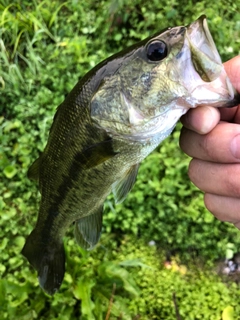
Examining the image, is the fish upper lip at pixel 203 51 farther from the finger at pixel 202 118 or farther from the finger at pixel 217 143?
the finger at pixel 217 143

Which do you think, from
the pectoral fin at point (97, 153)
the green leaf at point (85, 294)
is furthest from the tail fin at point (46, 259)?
the pectoral fin at point (97, 153)

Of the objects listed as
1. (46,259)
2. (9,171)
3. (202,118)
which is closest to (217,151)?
(202,118)

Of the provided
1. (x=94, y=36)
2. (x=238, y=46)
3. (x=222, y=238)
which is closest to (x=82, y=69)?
(x=94, y=36)

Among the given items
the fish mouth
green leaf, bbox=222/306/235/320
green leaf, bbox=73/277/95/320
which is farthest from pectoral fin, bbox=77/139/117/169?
green leaf, bbox=222/306/235/320

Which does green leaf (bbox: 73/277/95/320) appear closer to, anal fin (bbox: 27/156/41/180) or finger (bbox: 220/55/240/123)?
anal fin (bbox: 27/156/41/180)

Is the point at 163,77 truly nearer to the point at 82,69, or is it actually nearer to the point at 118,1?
the point at 82,69

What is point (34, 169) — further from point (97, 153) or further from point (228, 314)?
point (228, 314)
